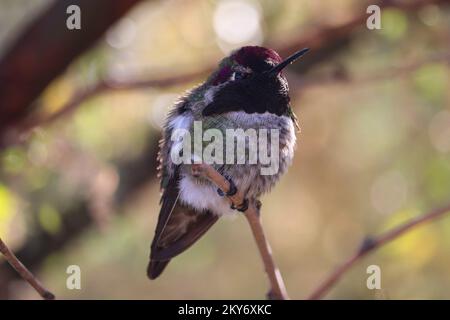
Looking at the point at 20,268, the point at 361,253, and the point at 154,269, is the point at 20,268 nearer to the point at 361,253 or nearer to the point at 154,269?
the point at 154,269

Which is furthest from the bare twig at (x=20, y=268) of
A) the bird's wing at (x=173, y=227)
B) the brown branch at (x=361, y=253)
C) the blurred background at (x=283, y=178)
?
the blurred background at (x=283, y=178)

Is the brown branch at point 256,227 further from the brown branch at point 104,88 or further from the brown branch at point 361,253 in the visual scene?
the brown branch at point 104,88

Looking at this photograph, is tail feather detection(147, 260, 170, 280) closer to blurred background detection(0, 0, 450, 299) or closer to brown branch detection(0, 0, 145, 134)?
blurred background detection(0, 0, 450, 299)

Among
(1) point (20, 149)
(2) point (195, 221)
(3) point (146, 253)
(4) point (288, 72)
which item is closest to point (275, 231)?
(3) point (146, 253)

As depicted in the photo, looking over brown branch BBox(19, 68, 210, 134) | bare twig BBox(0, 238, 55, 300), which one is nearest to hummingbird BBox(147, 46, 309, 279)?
bare twig BBox(0, 238, 55, 300)

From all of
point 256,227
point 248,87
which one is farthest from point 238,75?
point 256,227
